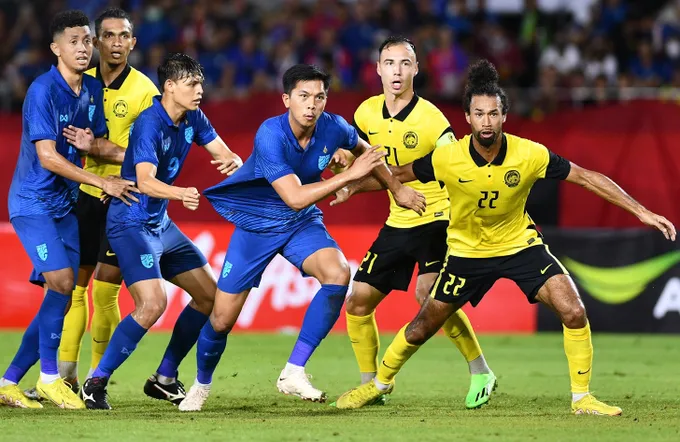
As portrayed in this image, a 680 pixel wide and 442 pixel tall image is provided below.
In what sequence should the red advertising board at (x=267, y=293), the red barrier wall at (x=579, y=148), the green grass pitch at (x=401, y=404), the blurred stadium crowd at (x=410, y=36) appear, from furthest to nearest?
the blurred stadium crowd at (x=410, y=36) → the red advertising board at (x=267, y=293) → the red barrier wall at (x=579, y=148) → the green grass pitch at (x=401, y=404)

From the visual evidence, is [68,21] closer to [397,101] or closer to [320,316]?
[397,101]

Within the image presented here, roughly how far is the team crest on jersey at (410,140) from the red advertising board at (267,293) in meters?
5.21

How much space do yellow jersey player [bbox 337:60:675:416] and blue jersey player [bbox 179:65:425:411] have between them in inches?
14.5

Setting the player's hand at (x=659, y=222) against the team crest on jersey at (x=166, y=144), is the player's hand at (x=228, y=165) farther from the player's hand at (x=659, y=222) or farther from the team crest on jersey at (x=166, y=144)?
the player's hand at (x=659, y=222)

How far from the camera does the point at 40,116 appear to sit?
8.28 metres

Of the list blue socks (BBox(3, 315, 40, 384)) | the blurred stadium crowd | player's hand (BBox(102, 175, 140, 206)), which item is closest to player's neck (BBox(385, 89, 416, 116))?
player's hand (BBox(102, 175, 140, 206))

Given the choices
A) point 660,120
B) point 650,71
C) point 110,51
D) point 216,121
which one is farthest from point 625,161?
point 110,51

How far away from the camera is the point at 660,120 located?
1411 cm

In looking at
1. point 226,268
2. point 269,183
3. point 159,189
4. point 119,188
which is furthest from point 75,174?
point 269,183

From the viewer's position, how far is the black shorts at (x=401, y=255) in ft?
29.1

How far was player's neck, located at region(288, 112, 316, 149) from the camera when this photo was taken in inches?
321

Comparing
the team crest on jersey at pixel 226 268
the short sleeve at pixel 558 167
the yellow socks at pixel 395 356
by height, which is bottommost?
the yellow socks at pixel 395 356

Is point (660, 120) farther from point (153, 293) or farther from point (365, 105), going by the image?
point (153, 293)

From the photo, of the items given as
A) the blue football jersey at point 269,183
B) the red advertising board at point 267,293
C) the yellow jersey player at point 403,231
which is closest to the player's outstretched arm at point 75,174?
the blue football jersey at point 269,183
